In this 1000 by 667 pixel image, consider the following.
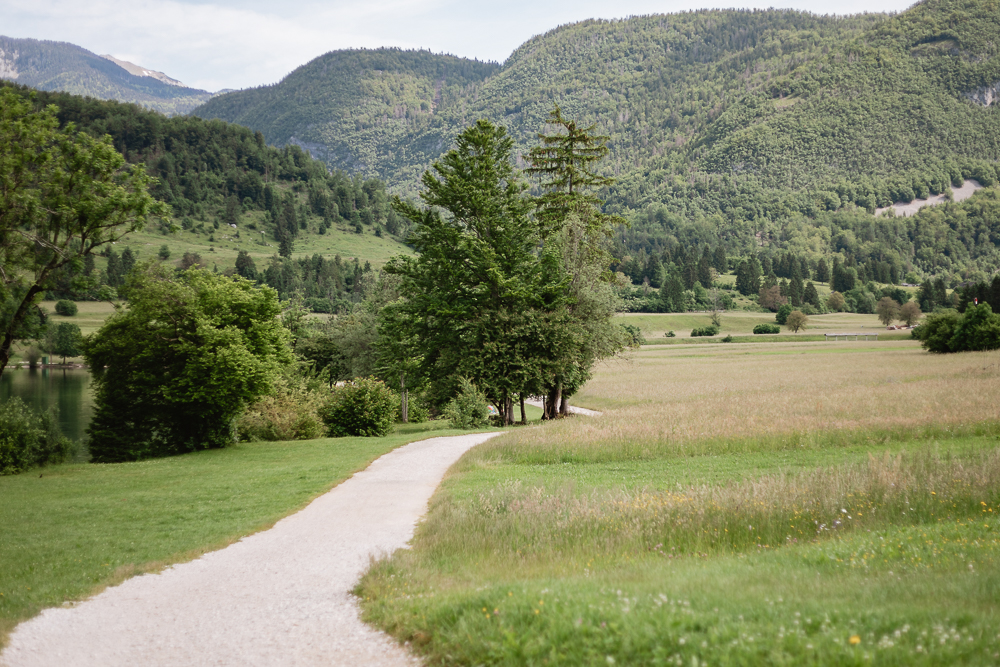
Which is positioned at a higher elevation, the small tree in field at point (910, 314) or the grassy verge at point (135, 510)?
the small tree in field at point (910, 314)

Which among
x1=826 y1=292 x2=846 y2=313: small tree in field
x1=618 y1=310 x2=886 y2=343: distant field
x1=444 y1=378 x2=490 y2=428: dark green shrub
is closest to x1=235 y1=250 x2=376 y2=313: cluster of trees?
x1=618 y1=310 x2=886 y2=343: distant field

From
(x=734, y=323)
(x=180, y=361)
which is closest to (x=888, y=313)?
(x=734, y=323)

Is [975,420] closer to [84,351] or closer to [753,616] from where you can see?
[753,616]

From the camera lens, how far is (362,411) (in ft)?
112

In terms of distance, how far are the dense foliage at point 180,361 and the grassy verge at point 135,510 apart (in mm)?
3347

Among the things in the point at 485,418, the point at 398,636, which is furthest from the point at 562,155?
the point at 398,636

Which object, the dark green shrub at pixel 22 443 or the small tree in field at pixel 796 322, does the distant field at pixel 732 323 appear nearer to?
the small tree in field at pixel 796 322

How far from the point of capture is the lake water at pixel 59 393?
5358cm

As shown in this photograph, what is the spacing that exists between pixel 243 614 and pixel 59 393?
85187 millimetres

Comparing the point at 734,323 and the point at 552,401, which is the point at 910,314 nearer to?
the point at 734,323

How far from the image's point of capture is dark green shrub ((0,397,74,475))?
82.9ft

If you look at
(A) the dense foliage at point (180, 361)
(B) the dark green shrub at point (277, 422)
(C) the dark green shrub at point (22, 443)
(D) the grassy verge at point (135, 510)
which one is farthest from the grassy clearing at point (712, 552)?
(C) the dark green shrub at point (22, 443)

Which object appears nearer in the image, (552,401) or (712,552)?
(712,552)

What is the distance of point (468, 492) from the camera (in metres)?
15.3
